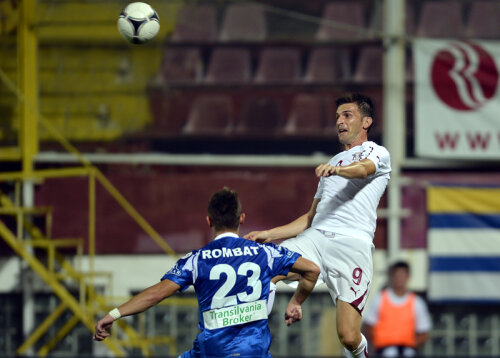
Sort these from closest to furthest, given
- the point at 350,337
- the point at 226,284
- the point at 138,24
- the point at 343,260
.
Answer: the point at 226,284 < the point at 350,337 < the point at 343,260 < the point at 138,24

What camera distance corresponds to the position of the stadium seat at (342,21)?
14.3m

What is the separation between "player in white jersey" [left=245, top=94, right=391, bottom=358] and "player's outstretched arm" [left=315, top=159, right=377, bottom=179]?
34 centimetres

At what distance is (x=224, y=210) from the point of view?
23.3 feet

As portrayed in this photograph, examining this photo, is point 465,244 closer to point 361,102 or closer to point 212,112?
point 212,112

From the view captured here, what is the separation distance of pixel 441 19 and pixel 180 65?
3.44 metres

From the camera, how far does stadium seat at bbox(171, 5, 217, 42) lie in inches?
563

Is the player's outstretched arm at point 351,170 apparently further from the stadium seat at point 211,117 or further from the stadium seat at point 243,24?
the stadium seat at point 243,24

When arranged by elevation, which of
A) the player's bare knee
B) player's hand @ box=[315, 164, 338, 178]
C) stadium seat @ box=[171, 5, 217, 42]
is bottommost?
the player's bare knee

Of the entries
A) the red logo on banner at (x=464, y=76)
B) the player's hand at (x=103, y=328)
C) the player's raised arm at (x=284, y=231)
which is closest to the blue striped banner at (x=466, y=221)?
the red logo on banner at (x=464, y=76)

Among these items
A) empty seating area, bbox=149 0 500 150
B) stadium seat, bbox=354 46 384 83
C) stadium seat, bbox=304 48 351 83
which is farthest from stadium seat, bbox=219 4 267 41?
stadium seat, bbox=354 46 384 83

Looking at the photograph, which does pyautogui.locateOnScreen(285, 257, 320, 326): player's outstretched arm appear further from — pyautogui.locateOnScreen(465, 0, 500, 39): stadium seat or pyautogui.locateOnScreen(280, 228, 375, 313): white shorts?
pyautogui.locateOnScreen(465, 0, 500, 39): stadium seat

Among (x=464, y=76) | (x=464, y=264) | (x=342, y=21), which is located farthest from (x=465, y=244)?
(x=342, y=21)

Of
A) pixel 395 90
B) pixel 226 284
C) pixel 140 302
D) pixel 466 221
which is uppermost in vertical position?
pixel 395 90

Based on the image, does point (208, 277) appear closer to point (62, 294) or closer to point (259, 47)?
point (62, 294)
